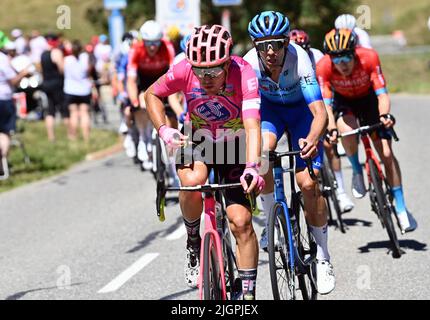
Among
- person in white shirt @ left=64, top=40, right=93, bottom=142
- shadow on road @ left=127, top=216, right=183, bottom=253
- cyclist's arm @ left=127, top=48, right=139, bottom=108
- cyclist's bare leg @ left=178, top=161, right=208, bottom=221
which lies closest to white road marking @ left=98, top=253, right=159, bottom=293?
shadow on road @ left=127, top=216, right=183, bottom=253

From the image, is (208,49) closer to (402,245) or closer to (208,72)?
(208,72)

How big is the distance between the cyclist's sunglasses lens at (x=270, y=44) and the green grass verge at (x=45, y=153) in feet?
27.7

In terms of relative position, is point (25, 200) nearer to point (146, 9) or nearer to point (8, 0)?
point (146, 9)

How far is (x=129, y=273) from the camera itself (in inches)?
330

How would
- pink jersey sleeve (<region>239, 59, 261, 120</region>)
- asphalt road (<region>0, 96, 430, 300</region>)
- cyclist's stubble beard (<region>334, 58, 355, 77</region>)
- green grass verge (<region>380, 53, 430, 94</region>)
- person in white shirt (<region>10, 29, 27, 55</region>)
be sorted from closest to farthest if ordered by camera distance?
pink jersey sleeve (<region>239, 59, 261, 120</region>)
asphalt road (<region>0, 96, 430, 300</region>)
cyclist's stubble beard (<region>334, 58, 355, 77</region>)
person in white shirt (<region>10, 29, 27, 55</region>)
green grass verge (<region>380, 53, 430, 94</region>)

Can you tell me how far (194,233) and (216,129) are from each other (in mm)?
700

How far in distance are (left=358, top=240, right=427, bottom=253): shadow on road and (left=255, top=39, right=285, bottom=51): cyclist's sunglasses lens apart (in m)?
2.91

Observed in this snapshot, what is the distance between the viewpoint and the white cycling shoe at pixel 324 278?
678 centimetres

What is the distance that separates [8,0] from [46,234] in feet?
235

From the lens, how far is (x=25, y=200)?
13.2 meters

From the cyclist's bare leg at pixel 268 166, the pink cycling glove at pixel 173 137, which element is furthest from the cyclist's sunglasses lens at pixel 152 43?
the pink cycling glove at pixel 173 137

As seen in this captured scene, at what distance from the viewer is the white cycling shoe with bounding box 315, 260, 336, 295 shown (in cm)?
678

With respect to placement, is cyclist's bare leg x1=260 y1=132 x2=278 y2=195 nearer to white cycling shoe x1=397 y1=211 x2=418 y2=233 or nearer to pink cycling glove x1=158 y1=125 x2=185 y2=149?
pink cycling glove x1=158 y1=125 x2=185 y2=149
